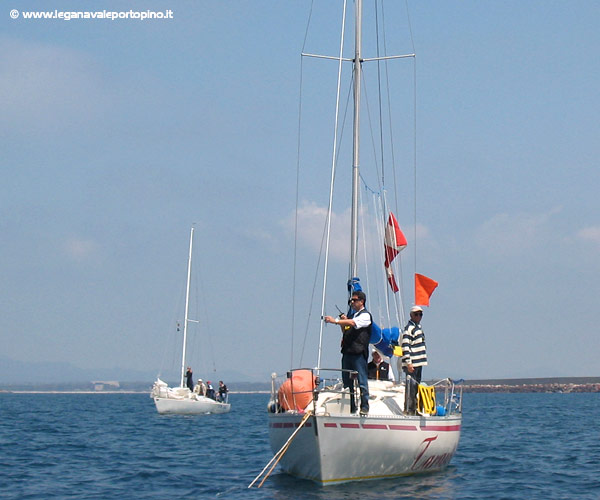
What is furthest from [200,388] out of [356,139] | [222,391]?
[356,139]

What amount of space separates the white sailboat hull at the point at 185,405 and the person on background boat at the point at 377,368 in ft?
98.6

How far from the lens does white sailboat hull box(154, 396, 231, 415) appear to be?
46156 millimetres

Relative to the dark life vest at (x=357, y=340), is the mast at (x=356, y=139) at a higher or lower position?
higher

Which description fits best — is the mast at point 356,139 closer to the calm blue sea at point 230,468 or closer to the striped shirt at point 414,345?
the striped shirt at point 414,345

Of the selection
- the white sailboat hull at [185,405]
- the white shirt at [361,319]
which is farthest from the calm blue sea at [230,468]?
the white sailboat hull at [185,405]

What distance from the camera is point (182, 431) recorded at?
32844mm

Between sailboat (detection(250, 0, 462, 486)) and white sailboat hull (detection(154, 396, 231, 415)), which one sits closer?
sailboat (detection(250, 0, 462, 486))

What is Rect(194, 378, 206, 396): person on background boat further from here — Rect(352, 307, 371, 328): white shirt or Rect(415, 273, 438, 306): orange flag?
Rect(352, 307, 371, 328): white shirt

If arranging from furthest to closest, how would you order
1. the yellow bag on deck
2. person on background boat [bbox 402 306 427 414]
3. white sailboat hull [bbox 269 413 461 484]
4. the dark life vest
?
person on background boat [bbox 402 306 427 414]
the yellow bag on deck
the dark life vest
white sailboat hull [bbox 269 413 461 484]

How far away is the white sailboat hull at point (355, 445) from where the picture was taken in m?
14.0

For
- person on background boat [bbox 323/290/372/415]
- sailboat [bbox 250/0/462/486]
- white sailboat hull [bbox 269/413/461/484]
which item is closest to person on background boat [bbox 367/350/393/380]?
sailboat [bbox 250/0/462/486]

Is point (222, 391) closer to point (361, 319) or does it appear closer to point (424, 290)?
point (424, 290)

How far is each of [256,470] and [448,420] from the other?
182 inches

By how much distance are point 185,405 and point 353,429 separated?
33.8 metres
